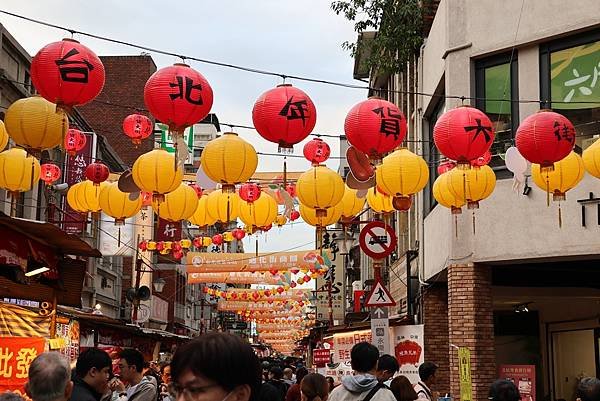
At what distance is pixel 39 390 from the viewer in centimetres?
532

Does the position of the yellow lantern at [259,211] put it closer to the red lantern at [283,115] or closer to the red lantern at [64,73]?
the red lantern at [283,115]

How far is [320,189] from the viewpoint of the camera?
13641 millimetres

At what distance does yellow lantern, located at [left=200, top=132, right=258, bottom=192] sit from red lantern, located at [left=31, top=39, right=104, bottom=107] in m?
2.33

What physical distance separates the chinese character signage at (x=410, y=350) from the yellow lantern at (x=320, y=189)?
15.6 ft

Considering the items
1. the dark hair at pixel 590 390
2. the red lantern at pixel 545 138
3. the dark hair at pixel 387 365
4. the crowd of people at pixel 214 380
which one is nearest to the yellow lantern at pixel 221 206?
the crowd of people at pixel 214 380

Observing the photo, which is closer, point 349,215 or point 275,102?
point 275,102

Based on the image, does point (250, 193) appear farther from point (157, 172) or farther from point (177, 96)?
point (177, 96)

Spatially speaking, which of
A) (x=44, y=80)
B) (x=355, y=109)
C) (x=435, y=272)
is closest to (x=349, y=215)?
(x=435, y=272)

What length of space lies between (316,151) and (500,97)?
4342 mm

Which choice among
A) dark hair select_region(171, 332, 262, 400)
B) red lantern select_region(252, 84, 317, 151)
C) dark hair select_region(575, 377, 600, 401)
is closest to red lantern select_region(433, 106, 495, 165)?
red lantern select_region(252, 84, 317, 151)

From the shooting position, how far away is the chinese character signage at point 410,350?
17172 mm

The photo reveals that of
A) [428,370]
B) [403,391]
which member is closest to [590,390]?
[403,391]

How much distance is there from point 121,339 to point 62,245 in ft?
50.4

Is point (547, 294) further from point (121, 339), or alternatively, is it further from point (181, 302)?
point (181, 302)
